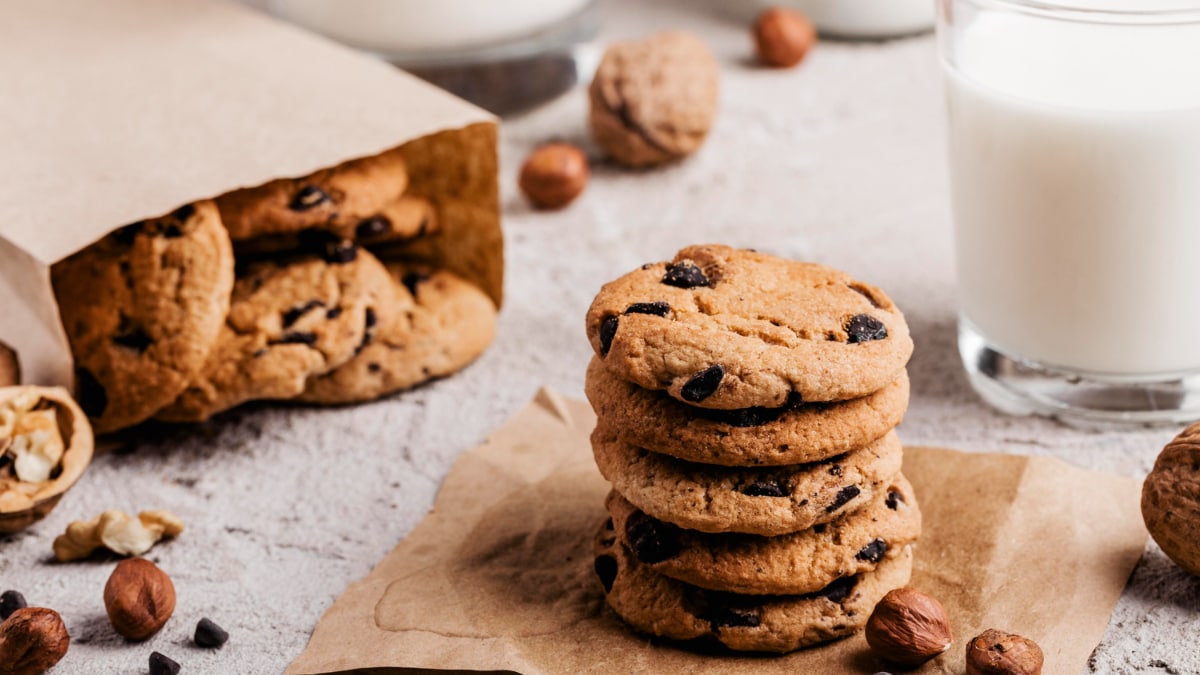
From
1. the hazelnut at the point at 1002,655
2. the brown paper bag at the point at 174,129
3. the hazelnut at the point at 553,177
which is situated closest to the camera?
the hazelnut at the point at 1002,655

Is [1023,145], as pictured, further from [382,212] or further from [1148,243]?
[382,212]

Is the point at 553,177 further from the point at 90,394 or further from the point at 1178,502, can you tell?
the point at 1178,502

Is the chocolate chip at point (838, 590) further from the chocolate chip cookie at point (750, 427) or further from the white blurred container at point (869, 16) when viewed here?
the white blurred container at point (869, 16)

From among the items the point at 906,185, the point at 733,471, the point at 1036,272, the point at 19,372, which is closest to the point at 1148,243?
the point at 1036,272

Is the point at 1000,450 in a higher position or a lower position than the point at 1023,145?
lower

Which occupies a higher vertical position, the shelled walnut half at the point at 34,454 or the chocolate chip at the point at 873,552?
the shelled walnut half at the point at 34,454

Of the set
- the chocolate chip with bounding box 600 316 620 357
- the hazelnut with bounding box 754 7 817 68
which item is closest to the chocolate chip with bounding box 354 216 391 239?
the chocolate chip with bounding box 600 316 620 357

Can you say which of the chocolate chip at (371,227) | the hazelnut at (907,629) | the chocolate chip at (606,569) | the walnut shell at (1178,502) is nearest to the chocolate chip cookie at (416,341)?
the chocolate chip at (371,227)
